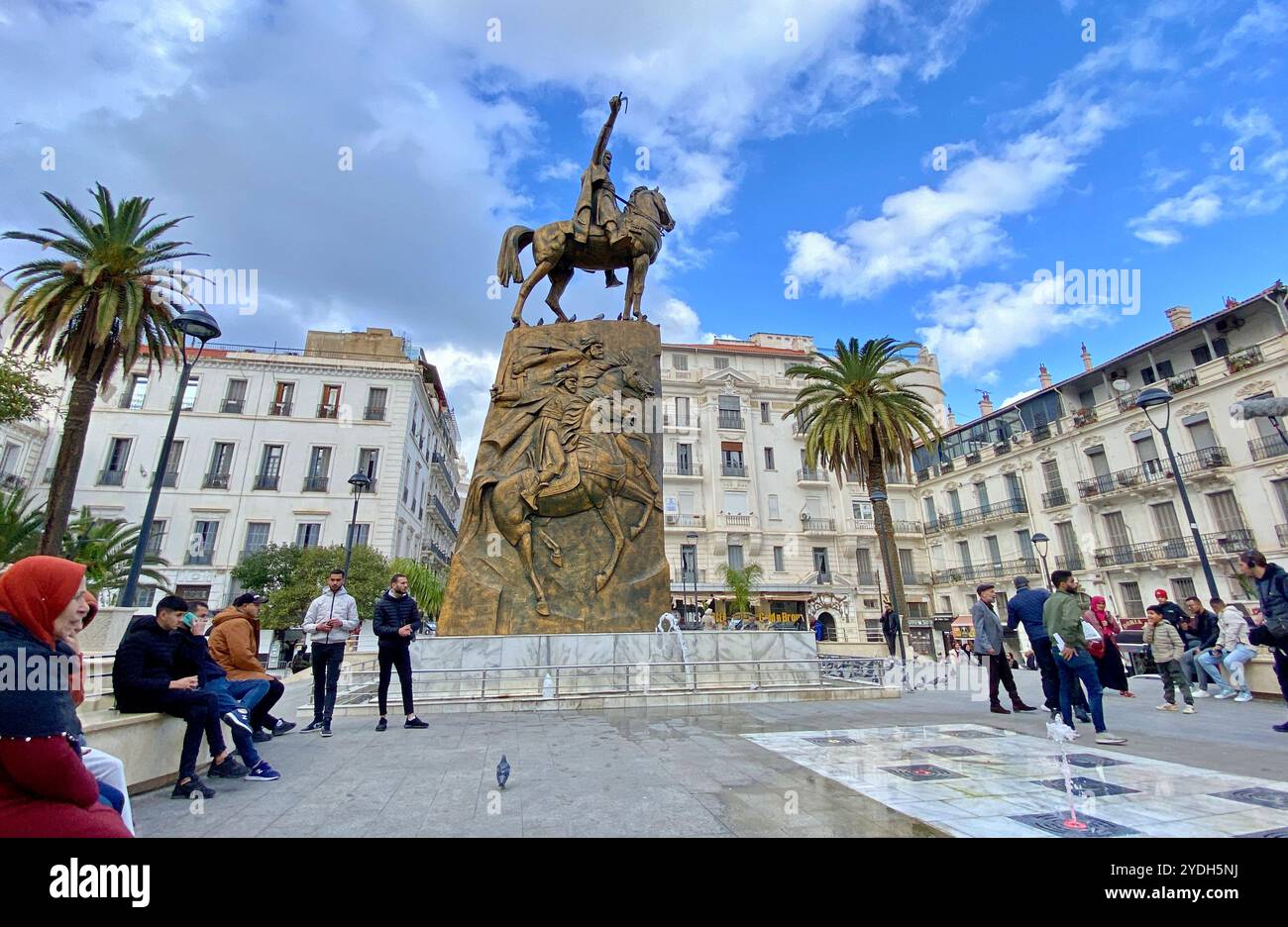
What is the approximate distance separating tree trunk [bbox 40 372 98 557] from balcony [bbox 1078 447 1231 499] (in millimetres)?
39081

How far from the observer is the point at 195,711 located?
4.82 meters

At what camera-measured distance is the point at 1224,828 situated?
3.40 meters

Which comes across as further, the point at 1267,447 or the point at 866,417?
the point at 1267,447

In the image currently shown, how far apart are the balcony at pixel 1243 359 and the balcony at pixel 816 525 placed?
70.9ft

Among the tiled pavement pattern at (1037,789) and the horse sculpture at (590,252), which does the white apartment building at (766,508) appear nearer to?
the horse sculpture at (590,252)

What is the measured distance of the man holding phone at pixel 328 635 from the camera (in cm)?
723

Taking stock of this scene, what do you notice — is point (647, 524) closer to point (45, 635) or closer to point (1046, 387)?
point (45, 635)

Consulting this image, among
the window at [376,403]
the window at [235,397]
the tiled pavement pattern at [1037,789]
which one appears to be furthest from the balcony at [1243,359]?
the window at [235,397]

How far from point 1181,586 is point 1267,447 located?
284 inches

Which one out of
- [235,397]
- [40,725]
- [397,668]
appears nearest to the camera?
[40,725]

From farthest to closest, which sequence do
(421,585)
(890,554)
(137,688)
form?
(421,585), (890,554), (137,688)

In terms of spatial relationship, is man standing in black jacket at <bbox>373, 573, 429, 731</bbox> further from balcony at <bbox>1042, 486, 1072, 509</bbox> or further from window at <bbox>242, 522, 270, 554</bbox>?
balcony at <bbox>1042, 486, 1072, 509</bbox>

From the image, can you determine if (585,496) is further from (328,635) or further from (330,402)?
(330,402)

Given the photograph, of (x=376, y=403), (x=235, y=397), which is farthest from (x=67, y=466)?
(x=235, y=397)
